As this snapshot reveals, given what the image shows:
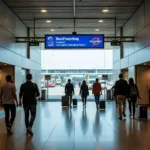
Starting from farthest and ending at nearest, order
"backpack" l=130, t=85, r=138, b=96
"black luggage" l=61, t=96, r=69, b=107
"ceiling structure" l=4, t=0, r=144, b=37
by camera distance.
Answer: "black luggage" l=61, t=96, r=69, b=107
"ceiling structure" l=4, t=0, r=144, b=37
"backpack" l=130, t=85, r=138, b=96

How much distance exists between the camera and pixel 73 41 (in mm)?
16188

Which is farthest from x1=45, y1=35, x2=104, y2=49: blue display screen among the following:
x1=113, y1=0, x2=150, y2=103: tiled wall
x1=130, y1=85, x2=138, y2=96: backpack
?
x1=130, y1=85, x2=138, y2=96: backpack

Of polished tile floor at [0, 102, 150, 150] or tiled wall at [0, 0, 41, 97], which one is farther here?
tiled wall at [0, 0, 41, 97]

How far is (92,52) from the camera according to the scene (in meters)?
32.8

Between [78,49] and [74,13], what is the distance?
2809mm

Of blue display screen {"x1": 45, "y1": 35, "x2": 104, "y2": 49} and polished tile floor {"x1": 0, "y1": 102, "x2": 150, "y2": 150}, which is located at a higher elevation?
blue display screen {"x1": 45, "y1": 35, "x2": 104, "y2": 49}

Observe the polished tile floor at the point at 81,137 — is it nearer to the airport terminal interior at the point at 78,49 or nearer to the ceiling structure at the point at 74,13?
the airport terminal interior at the point at 78,49

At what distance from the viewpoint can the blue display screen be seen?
16.1 meters

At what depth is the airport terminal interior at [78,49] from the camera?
738 cm

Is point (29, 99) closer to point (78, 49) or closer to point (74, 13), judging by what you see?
point (74, 13)

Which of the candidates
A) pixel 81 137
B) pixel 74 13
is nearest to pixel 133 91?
pixel 81 137

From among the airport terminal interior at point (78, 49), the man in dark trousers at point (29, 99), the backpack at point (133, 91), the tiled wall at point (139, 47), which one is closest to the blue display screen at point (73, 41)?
the airport terminal interior at point (78, 49)

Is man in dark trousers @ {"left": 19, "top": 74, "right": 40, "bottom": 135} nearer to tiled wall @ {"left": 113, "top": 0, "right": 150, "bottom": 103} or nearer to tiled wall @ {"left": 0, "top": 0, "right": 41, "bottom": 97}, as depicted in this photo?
tiled wall @ {"left": 0, "top": 0, "right": 41, "bottom": 97}

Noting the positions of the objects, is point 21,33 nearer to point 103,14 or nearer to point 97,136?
point 103,14
